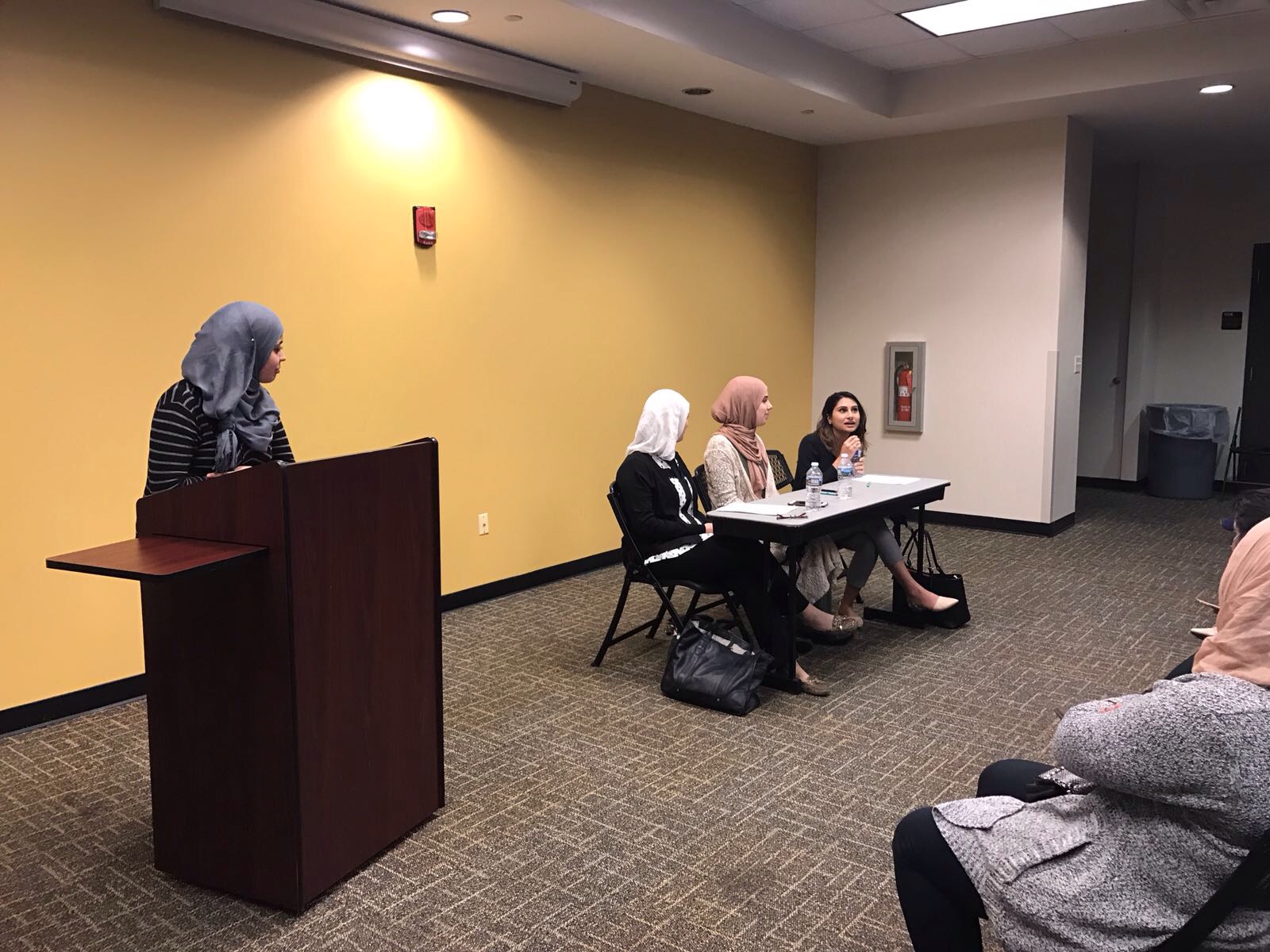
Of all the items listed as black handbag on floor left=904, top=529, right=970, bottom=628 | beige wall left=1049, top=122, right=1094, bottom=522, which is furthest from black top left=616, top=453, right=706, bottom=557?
beige wall left=1049, top=122, right=1094, bottom=522

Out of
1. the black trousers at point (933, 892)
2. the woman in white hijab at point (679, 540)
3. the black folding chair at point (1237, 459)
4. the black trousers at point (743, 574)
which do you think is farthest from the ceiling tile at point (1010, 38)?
the black trousers at point (933, 892)

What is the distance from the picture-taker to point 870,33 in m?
5.84

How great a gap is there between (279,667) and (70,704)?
194cm

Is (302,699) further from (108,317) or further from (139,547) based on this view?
(108,317)

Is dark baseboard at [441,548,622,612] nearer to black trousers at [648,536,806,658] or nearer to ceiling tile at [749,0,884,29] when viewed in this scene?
black trousers at [648,536,806,658]

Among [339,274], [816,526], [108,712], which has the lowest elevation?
[108,712]

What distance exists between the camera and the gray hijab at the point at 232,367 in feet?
9.39

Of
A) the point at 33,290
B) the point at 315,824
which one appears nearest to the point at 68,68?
the point at 33,290

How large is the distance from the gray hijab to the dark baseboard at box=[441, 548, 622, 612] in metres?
2.40

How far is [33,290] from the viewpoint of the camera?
3572 millimetres

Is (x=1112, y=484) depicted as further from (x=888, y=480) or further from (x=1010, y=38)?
(x=888, y=480)

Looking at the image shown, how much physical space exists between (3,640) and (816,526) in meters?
3.01

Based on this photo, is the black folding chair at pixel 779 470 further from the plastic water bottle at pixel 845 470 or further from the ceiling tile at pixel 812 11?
the ceiling tile at pixel 812 11

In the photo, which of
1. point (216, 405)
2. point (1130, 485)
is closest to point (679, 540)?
point (216, 405)
